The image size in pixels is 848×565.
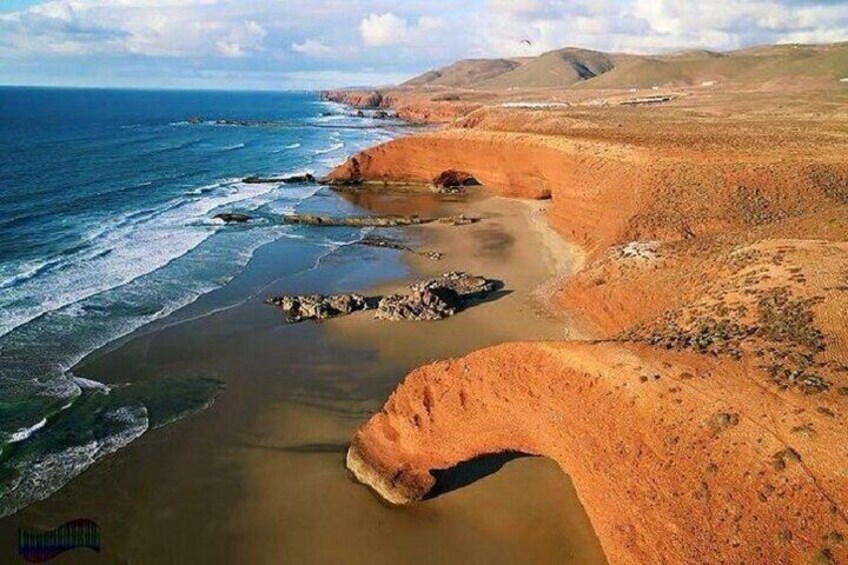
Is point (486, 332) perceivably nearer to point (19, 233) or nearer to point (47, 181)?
point (19, 233)

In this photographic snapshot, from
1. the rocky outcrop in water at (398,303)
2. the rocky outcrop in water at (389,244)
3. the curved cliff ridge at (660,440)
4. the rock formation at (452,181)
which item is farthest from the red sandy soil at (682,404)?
the rock formation at (452,181)

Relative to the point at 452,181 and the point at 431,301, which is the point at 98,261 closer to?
the point at 431,301

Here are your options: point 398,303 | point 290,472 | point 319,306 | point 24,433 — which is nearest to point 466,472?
point 290,472

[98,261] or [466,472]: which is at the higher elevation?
[466,472]

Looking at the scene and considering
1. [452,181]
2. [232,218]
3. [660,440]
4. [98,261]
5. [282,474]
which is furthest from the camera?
[452,181]

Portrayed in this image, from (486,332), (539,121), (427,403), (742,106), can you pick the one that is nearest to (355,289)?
(486,332)
